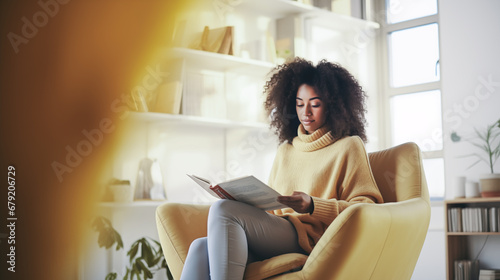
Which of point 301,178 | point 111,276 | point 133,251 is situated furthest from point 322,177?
point 111,276

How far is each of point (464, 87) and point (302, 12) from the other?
124cm

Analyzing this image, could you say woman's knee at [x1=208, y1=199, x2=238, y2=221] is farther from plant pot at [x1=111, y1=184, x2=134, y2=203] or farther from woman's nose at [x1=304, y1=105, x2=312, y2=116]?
plant pot at [x1=111, y1=184, x2=134, y2=203]

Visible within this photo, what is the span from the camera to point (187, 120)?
3.11 m

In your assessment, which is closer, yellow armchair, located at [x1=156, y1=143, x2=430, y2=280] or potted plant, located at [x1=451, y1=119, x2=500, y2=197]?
yellow armchair, located at [x1=156, y1=143, x2=430, y2=280]

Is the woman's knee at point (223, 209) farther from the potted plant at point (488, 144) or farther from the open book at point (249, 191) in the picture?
the potted plant at point (488, 144)

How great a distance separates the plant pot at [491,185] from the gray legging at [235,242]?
2087 mm

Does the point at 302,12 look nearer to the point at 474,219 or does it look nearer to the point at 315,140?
the point at 474,219

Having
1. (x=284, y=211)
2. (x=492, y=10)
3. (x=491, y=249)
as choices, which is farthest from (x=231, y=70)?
(x=491, y=249)

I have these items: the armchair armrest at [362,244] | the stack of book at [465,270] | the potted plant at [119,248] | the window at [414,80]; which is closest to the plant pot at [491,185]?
the stack of book at [465,270]

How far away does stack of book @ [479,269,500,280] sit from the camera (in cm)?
348

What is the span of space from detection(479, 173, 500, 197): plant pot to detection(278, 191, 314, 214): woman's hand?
2.13 m

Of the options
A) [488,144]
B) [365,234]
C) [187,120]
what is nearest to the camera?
[365,234]

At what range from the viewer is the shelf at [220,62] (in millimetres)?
3143

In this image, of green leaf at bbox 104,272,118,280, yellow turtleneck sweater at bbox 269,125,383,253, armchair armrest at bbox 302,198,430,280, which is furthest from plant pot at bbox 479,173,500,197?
green leaf at bbox 104,272,118,280
